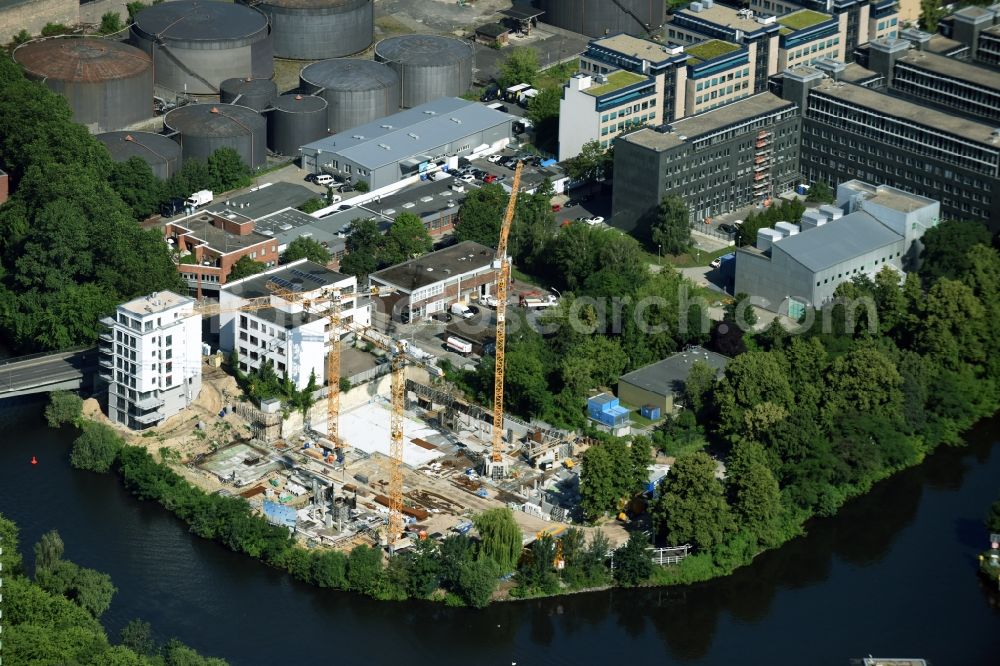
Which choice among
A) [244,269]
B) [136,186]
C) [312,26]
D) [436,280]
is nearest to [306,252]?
[244,269]

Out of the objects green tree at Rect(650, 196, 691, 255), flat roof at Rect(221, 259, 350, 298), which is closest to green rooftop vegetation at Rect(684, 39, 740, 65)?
green tree at Rect(650, 196, 691, 255)

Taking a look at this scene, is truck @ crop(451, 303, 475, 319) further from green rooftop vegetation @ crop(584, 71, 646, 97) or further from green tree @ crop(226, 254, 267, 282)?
green rooftop vegetation @ crop(584, 71, 646, 97)

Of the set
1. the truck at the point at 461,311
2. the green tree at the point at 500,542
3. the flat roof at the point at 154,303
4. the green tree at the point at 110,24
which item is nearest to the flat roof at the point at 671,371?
the truck at the point at 461,311

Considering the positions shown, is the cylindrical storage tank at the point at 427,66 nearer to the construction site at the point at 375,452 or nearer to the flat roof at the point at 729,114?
the flat roof at the point at 729,114

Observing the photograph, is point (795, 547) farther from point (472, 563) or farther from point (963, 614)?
point (472, 563)

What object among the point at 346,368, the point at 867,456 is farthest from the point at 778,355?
the point at 346,368
